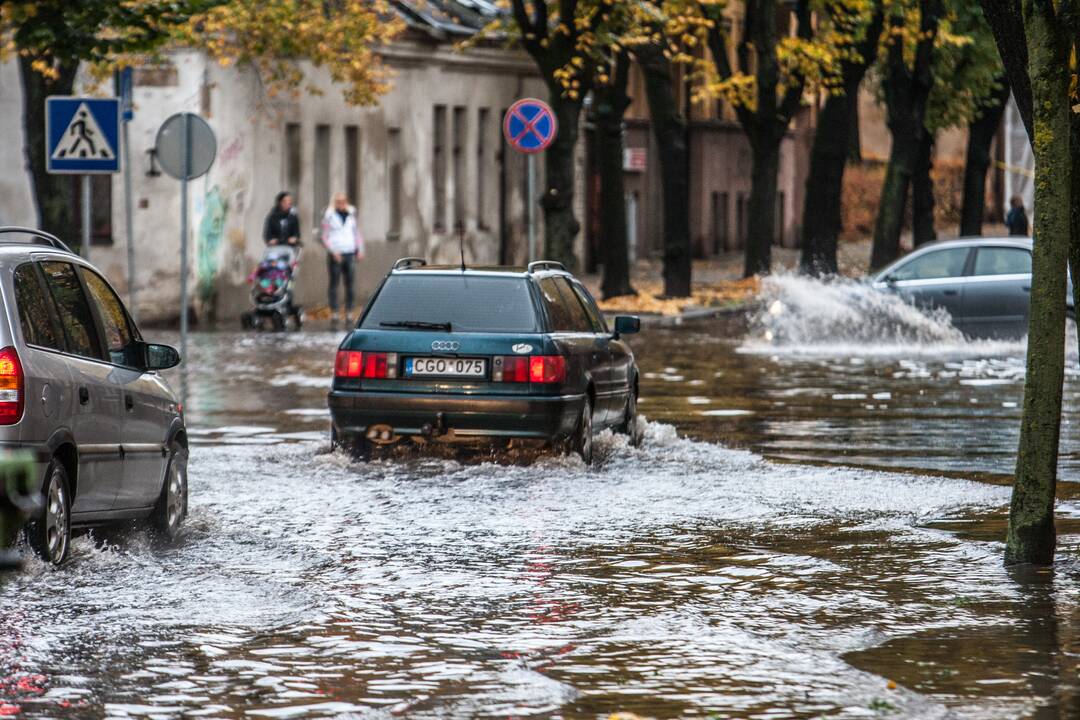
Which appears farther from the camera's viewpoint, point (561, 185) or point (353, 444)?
point (561, 185)

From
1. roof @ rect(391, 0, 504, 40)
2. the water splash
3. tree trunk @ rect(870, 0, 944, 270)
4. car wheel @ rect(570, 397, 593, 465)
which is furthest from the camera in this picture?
tree trunk @ rect(870, 0, 944, 270)

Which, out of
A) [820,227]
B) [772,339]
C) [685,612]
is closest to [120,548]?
[685,612]

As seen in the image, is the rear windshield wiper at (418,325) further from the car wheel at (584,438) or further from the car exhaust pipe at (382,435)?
the car wheel at (584,438)

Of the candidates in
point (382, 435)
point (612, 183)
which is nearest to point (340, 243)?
point (612, 183)

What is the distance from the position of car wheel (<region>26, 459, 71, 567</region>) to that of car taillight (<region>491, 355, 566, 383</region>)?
5085mm

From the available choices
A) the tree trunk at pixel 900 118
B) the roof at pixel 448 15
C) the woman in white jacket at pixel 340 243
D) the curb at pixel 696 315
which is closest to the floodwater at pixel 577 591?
the woman in white jacket at pixel 340 243

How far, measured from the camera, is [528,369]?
14531mm

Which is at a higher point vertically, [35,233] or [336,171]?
[336,171]

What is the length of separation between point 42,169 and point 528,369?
12.9 meters

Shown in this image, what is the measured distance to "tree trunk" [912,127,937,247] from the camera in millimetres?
48875

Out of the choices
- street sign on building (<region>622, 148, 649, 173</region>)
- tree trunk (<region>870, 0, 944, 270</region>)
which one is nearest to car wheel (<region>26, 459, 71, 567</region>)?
tree trunk (<region>870, 0, 944, 270</region>)

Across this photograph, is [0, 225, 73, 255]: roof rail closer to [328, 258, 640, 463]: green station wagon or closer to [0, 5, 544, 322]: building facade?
[328, 258, 640, 463]: green station wagon

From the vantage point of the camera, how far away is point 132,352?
35.9ft

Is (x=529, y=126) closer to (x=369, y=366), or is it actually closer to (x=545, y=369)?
(x=369, y=366)
